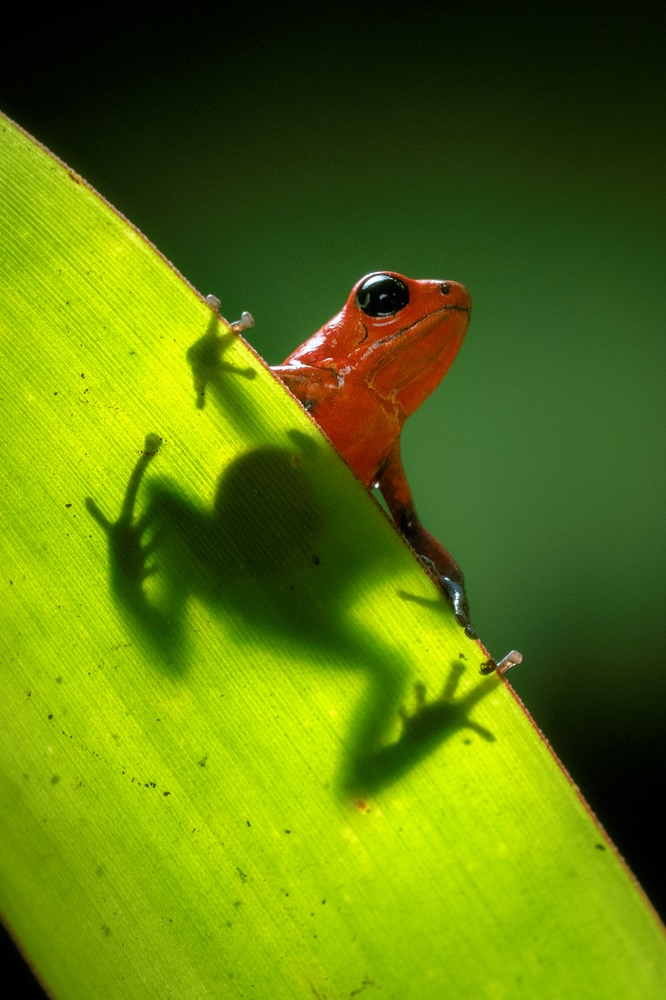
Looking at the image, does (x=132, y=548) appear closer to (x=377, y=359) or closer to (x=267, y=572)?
(x=267, y=572)

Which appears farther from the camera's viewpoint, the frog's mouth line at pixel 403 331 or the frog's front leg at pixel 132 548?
the frog's mouth line at pixel 403 331

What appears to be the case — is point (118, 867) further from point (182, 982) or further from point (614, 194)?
point (614, 194)

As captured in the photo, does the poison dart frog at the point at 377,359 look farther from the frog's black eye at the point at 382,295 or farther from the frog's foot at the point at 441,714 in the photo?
the frog's foot at the point at 441,714

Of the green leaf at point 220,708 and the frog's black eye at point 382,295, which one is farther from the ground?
the frog's black eye at point 382,295

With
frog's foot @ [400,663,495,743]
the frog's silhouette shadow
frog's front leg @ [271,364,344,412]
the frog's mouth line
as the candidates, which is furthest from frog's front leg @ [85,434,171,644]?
the frog's mouth line

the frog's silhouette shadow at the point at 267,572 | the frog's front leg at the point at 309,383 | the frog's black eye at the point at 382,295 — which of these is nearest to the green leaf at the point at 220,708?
the frog's silhouette shadow at the point at 267,572

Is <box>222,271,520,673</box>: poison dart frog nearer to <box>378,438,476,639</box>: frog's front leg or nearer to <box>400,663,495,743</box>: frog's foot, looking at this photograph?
<box>378,438,476,639</box>: frog's front leg
